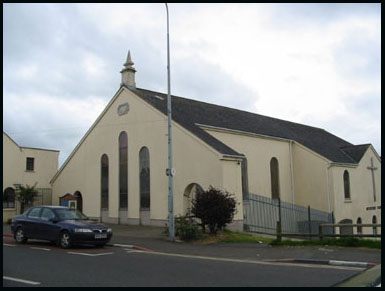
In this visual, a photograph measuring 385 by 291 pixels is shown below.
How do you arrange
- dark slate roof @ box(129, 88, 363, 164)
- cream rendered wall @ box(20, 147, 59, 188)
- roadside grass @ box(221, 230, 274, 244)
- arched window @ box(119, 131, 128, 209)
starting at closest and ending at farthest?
roadside grass @ box(221, 230, 274, 244)
dark slate roof @ box(129, 88, 363, 164)
arched window @ box(119, 131, 128, 209)
cream rendered wall @ box(20, 147, 59, 188)

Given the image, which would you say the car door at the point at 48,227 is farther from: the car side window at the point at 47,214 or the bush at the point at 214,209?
the bush at the point at 214,209

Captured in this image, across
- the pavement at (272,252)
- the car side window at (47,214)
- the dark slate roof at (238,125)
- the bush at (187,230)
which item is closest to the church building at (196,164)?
the dark slate roof at (238,125)

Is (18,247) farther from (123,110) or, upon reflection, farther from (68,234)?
(123,110)

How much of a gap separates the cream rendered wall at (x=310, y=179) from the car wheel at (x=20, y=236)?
19413 mm

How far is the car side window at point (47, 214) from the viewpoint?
14.9m

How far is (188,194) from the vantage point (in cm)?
2164

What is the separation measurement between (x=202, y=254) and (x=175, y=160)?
8959mm

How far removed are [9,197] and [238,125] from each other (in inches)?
665

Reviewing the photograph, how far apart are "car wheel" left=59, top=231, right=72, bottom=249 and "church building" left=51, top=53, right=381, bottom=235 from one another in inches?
310

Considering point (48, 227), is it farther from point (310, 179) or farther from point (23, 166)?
point (310, 179)

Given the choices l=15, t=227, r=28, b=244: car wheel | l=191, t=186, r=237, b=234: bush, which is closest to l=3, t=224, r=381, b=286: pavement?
l=191, t=186, r=237, b=234: bush

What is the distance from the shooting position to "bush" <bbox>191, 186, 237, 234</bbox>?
1694cm

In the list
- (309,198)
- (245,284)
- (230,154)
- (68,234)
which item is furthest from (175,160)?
(245,284)

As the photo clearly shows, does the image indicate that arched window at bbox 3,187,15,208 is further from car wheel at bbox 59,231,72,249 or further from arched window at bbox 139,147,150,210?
car wheel at bbox 59,231,72,249
